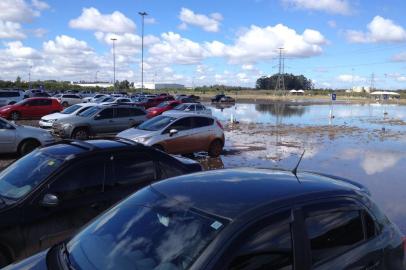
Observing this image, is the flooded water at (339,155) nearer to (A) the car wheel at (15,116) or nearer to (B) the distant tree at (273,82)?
(A) the car wheel at (15,116)

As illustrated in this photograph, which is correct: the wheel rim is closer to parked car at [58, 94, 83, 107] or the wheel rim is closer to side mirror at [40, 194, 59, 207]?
side mirror at [40, 194, 59, 207]

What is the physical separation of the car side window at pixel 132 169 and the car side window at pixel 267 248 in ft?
11.1

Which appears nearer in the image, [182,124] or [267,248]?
[267,248]

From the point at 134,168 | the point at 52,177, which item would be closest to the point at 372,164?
the point at 134,168

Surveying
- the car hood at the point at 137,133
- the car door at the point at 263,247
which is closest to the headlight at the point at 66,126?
the car hood at the point at 137,133

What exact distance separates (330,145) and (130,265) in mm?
20160

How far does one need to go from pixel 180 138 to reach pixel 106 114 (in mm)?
6697

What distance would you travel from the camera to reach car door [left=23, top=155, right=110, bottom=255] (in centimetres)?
528

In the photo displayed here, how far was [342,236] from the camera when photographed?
11.4 ft

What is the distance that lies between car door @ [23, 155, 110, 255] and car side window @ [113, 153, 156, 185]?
0.62 ft

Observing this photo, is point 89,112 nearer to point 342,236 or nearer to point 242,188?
point 242,188

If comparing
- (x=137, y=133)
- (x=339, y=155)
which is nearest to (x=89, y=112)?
(x=137, y=133)

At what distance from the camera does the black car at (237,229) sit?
2.96 meters

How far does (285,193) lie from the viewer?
11.1 ft
